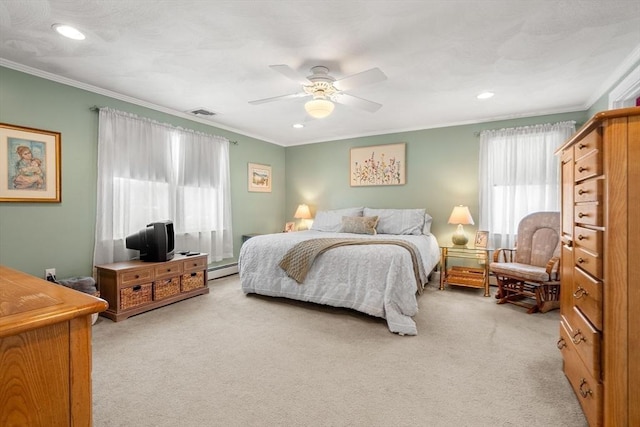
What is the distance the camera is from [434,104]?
3928 mm

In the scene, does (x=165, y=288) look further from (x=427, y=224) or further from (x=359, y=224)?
(x=427, y=224)

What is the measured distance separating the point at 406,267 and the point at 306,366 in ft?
4.23

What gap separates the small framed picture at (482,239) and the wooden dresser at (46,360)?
14.7ft

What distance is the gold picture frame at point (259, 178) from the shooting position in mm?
5526

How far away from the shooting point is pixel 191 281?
3875 mm

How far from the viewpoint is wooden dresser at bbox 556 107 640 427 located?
131cm

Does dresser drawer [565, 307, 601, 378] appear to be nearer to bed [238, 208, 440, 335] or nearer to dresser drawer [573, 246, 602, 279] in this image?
dresser drawer [573, 246, 602, 279]

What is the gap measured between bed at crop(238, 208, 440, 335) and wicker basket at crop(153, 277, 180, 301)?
2.57 feet

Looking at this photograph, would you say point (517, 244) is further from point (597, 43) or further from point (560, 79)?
point (597, 43)

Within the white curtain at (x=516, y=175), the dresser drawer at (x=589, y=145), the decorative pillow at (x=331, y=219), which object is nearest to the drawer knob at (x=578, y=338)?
the dresser drawer at (x=589, y=145)

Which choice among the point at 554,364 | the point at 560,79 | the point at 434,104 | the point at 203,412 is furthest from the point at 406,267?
the point at 560,79

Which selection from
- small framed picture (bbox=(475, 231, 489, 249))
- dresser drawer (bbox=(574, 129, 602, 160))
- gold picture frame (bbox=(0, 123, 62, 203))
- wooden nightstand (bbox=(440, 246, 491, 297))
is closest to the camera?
dresser drawer (bbox=(574, 129, 602, 160))

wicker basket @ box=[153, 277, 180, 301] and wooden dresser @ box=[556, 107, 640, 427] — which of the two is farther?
wicker basket @ box=[153, 277, 180, 301]

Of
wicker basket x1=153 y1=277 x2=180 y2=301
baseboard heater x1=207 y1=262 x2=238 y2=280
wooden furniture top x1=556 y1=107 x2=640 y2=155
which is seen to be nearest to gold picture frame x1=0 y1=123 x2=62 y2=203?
wicker basket x1=153 y1=277 x2=180 y2=301
